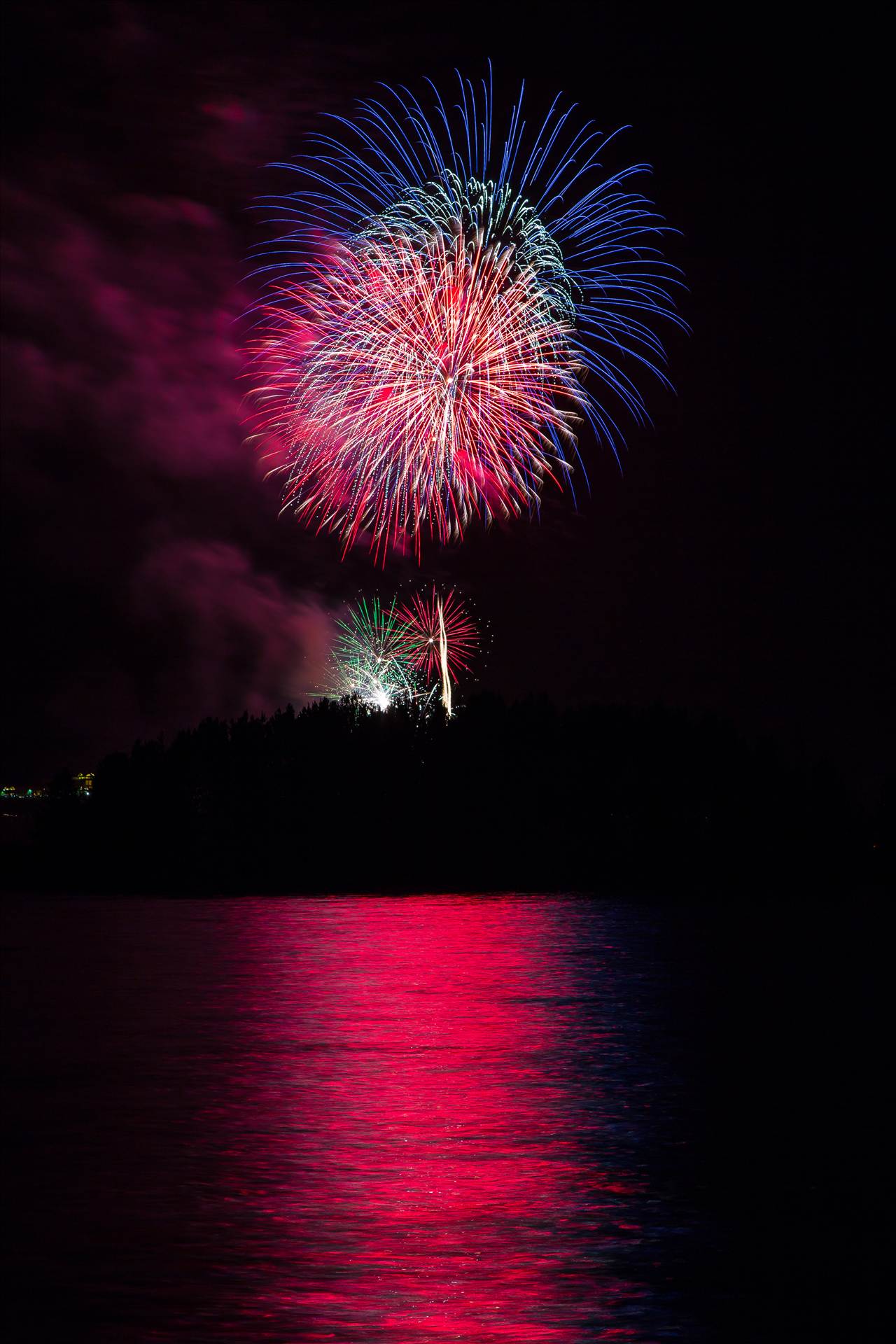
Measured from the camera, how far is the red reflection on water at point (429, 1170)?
10.5 m

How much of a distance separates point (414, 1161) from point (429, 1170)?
1.63ft

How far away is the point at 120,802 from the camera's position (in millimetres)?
103062

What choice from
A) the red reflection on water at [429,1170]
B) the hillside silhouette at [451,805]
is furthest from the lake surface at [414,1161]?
the hillside silhouette at [451,805]

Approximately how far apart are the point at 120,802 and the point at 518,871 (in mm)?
23791

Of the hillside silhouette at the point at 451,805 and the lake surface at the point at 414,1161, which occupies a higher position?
the hillside silhouette at the point at 451,805

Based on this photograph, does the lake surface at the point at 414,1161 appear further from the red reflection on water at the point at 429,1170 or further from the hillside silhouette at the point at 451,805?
the hillside silhouette at the point at 451,805

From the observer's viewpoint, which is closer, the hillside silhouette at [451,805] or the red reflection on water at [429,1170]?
the red reflection on water at [429,1170]

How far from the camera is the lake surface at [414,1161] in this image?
34.7 ft

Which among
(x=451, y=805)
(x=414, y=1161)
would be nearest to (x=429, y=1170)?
(x=414, y=1161)

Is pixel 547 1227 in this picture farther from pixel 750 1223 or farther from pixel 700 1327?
pixel 700 1327

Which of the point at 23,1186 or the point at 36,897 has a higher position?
the point at 36,897

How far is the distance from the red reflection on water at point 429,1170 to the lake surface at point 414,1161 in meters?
0.04

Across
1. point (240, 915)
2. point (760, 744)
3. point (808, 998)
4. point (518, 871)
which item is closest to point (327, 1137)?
point (808, 998)

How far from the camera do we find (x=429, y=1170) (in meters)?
15.0
